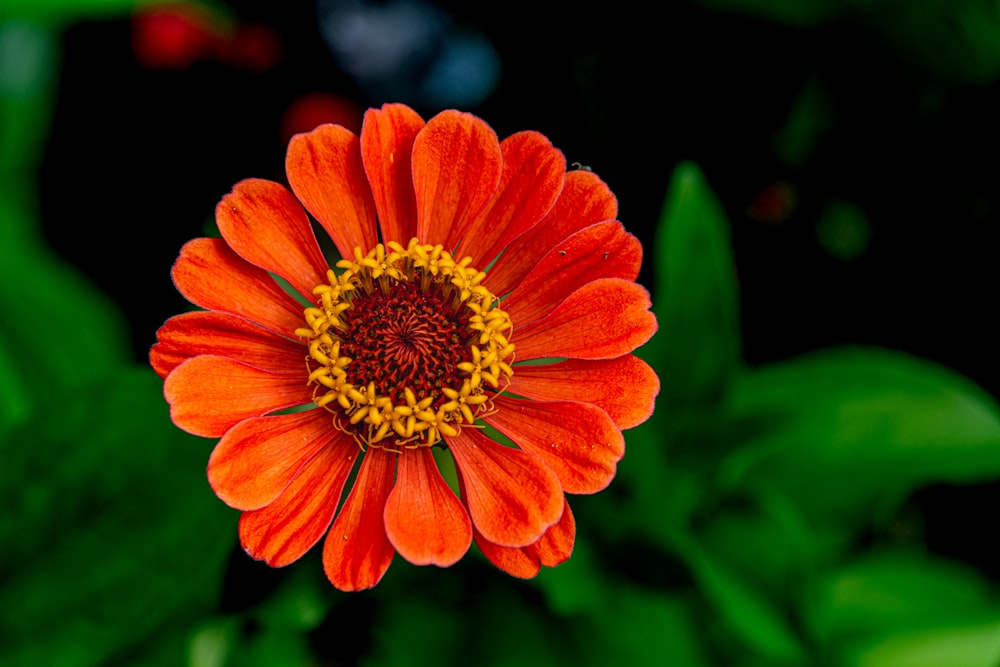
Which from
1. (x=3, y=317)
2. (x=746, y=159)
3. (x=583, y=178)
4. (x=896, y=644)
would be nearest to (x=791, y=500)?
(x=896, y=644)

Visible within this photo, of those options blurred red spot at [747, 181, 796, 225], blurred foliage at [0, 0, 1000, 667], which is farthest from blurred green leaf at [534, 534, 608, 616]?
blurred red spot at [747, 181, 796, 225]

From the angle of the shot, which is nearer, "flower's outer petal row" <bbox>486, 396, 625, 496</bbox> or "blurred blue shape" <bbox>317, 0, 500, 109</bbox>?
"flower's outer petal row" <bbox>486, 396, 625, 496</bbox>

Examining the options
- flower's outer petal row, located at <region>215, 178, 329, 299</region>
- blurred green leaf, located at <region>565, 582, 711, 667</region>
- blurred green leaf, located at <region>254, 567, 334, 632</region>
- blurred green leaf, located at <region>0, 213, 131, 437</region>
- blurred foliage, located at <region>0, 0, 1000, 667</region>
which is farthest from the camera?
blurred green leaf, located at <region>0, 213, 131, 437</region>

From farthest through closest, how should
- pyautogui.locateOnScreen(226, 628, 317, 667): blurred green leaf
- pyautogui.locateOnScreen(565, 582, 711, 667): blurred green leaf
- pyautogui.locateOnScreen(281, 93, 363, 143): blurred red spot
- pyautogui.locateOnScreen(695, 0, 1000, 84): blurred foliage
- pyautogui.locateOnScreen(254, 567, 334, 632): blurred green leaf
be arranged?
pyautogui.locateOnScreen(281, 93, 363, 143): blurred red spot
pyautogui.locateOnScreen(695, 0, 1000, 84): blurred foliage
pyautogui.locateOnScreen(565, 582, 711, 667): blurred green leaf
pyautogui.locateOnScreen(226, 628, 317, 667): blurred green leaf
pyautogui.locateOnScreen(254, 567, 334, 632): blurred green leaf

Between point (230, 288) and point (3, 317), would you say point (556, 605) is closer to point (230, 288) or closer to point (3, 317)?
point (230, 288)

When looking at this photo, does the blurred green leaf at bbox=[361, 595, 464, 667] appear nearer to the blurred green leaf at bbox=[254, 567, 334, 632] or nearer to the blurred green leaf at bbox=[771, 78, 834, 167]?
the blurred green leaf at bbox=[254, 567, 334, 632]

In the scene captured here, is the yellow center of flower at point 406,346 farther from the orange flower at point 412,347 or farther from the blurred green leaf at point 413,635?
the blurred green leaf at point 413,635

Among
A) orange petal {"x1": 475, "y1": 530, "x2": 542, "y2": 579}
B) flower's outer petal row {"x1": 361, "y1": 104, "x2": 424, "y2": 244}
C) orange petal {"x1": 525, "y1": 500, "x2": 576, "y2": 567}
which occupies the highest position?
flower's outer petal row {"x1": 361, "y1": 104, "x2": 424, "y2": 244}

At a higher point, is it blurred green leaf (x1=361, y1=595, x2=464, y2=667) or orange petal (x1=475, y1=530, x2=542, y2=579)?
orange petal (x1=475, y1=530, x2=542, y2=579)
